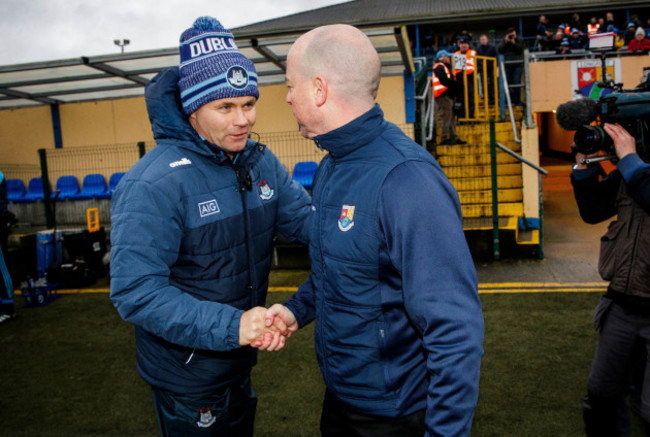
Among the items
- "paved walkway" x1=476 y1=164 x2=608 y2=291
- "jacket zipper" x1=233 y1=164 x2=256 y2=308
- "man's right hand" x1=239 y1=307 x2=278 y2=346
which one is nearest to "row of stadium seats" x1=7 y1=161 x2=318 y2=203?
"paved walkway" x1=476 y1=164 x2=608 y2=291

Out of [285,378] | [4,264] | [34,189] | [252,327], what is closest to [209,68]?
[252,327]

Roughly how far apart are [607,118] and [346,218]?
67.4 inches

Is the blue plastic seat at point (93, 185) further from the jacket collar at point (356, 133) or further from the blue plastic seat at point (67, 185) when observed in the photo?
the jacket collar at point (356, 133)

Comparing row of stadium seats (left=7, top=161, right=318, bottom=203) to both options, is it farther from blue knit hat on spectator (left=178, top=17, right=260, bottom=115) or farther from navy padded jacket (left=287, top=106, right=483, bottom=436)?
navy padded jacket (left=287, top=106, right=483, bottom=436)

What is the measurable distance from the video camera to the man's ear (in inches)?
58.7

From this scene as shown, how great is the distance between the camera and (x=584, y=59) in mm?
12828

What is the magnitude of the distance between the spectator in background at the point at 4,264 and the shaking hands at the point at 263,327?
4182mm

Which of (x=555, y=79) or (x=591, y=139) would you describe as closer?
(x=591, y=139)

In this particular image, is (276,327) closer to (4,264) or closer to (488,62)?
(4,264)

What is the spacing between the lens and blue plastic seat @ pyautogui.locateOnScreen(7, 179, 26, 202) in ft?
40.6

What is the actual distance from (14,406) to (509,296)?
16.9ft

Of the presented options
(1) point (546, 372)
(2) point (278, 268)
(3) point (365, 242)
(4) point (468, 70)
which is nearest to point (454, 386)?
(3) point (365, 242)

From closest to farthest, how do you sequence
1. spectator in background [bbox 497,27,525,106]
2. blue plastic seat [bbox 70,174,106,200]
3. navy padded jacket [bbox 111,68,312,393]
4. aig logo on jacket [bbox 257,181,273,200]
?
navy padded jacket [bbox 111,68,312,393] < aig logo on jacket [bbox 257,181,273,200] < blue plastic seat [bbox 70,174,106,200] < spectator in background [bbox 497,27,525,106]

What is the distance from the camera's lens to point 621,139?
247cm
